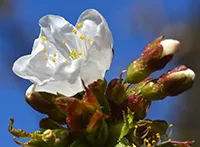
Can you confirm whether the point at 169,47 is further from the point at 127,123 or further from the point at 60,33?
the point at 60,33

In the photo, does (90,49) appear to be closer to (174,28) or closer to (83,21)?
(83,21)

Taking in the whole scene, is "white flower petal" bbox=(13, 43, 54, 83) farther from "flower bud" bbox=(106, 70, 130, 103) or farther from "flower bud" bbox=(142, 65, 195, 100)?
"flower bud" bbox=(142, 65, 195, 100)

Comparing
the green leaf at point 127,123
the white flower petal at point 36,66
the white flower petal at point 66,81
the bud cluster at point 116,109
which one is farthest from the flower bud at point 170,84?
the white flower petal at point 36,66

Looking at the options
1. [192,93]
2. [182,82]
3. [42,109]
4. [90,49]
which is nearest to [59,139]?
[42,109]

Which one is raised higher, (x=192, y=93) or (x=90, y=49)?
(x=192, y=93)

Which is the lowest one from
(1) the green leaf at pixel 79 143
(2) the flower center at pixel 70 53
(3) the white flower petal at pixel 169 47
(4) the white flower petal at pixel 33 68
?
(1) the green leaf at pixel 79 143

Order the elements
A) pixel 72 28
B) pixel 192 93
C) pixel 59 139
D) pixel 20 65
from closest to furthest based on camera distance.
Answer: pixel 59 139, pixel 20 65, pixel 72 28, pixel 192 93

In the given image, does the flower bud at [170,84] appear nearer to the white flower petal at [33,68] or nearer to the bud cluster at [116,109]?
the bud cluster at [116,109]
